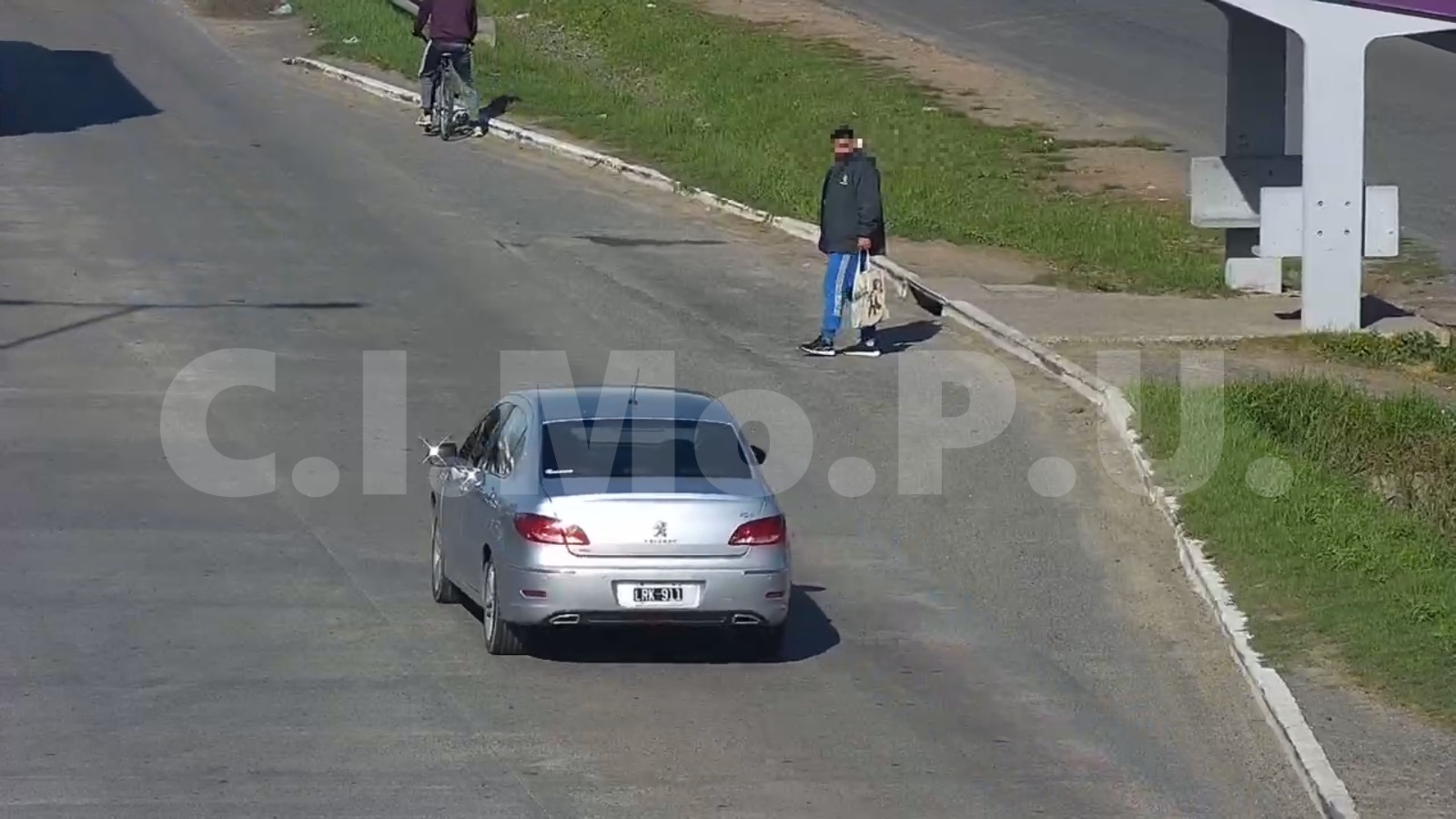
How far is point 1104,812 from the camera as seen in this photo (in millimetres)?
10398

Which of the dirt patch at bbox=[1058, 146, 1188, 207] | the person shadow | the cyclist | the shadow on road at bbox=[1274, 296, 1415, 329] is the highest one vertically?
the cyclist

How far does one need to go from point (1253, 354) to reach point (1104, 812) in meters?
11.8

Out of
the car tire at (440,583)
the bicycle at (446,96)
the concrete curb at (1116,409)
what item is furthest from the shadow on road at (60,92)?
the car tire at (440,583)

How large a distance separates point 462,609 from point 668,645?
4.76 feet

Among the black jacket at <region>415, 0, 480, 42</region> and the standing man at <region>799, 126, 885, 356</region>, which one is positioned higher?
the black jacket at <region>415, 0, 480, 42</region>

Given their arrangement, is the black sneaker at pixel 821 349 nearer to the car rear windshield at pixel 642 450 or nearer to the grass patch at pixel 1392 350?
the grass patch at pixel 1392 350

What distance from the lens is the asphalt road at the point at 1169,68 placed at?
99.1 feet

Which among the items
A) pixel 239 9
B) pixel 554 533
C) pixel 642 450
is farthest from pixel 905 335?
pixel 239 9

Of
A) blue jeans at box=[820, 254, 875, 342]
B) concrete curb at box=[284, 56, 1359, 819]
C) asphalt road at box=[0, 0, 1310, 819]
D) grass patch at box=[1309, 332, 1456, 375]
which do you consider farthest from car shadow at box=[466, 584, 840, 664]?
grass patch at box=[1309, 332, 1456, 375]

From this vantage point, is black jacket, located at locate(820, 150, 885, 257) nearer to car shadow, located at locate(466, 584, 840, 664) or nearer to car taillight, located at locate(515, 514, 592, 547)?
car shadow, located at locate(466, 584, 840, 664)

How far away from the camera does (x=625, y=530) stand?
12414mm

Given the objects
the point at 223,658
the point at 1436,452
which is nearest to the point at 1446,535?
the point at 1436,452

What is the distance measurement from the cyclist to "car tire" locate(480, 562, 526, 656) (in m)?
19.7

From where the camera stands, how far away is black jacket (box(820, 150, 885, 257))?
21281mm
